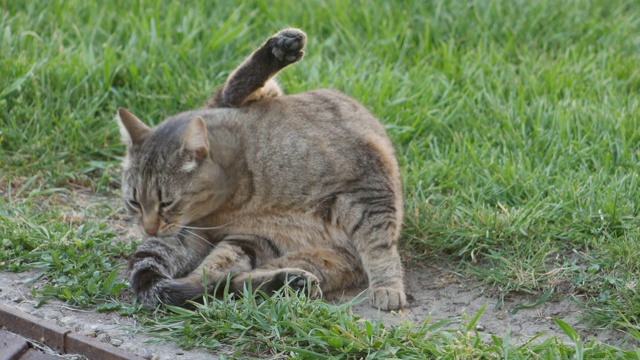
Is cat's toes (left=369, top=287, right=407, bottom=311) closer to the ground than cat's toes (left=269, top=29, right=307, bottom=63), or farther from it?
closer to the ground

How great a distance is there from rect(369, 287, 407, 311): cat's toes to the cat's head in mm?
885

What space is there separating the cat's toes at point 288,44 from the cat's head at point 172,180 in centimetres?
69

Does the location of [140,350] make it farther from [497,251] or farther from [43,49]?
[43,49]

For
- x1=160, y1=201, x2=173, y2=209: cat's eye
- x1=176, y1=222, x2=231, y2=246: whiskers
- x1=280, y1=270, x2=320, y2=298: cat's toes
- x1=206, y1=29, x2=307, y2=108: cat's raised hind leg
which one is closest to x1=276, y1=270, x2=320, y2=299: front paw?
x1=280, y1=270, x2=320, y2=298: cat's toes

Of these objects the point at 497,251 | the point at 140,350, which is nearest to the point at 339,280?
the point at 497,251

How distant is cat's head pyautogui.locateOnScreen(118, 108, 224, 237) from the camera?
160 inches

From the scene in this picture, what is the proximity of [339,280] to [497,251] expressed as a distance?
80 cm

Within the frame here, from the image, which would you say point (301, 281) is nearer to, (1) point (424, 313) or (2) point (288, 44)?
(1) point (424, 313)

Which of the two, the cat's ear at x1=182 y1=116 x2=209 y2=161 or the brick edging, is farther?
the cat's ear at x1=182 y1=116 x2=209 y2=161

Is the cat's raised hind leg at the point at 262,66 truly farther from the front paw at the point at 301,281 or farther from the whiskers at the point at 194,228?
the front paw at the point at 301,281

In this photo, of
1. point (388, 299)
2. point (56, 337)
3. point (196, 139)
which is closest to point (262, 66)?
point (196, 139)

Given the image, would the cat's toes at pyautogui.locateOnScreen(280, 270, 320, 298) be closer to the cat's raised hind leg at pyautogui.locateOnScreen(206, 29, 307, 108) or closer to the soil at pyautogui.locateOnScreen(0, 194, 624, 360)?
the soil at pyautogui.locateOnScreen(0, 194, 624, 360)

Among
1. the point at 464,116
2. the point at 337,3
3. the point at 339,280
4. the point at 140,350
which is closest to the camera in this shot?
the point at 140,350

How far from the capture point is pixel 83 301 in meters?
3.74
